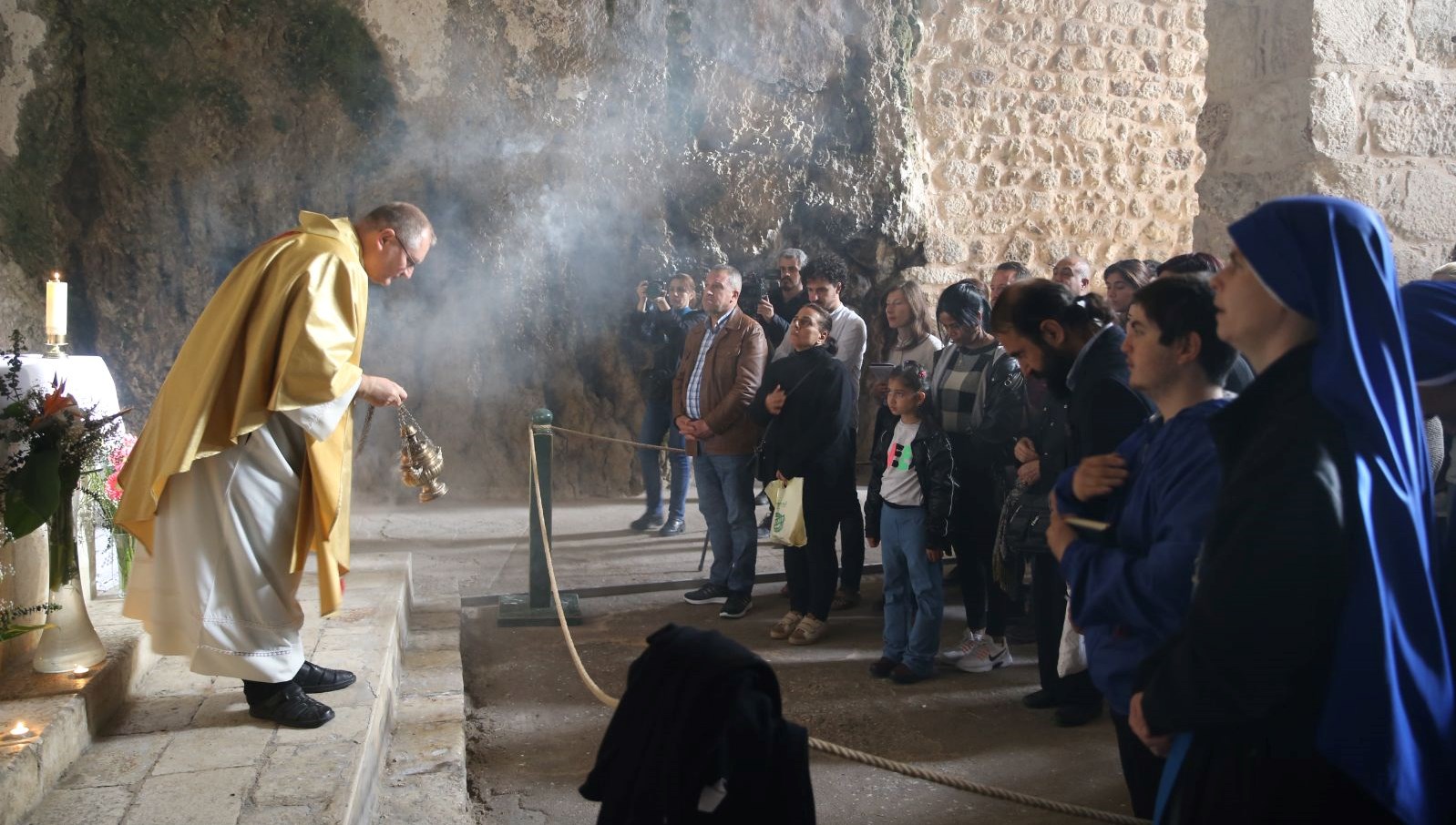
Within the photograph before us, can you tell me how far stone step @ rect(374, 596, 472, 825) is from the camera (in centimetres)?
328

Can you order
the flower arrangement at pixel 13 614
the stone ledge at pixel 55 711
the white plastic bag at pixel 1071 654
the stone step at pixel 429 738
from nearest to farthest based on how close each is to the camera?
1. the stone ledge at pixel 55 711
2. the flower arrangement at pixel 13 614
3. the stone step at pixel 429 738
4. the white plastic bag at pixel 1071 654

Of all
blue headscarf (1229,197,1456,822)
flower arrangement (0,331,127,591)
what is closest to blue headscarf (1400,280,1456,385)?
blue headscarf (1229,197,1456,822)

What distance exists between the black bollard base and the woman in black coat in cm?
107

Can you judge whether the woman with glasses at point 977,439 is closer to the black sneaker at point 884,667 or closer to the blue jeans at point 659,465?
the black sneaker at point 884,667

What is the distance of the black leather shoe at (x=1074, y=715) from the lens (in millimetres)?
4086

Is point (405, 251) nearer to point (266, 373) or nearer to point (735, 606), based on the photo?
point (266, 373)

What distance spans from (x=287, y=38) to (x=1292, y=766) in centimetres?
826

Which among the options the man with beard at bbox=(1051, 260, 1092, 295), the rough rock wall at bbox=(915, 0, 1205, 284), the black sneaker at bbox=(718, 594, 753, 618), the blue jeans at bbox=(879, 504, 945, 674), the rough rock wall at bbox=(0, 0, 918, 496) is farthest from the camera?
the rough rock wall at bbox=(915, 0, 1205, 284)

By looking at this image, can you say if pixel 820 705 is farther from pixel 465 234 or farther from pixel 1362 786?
pixel 465 234

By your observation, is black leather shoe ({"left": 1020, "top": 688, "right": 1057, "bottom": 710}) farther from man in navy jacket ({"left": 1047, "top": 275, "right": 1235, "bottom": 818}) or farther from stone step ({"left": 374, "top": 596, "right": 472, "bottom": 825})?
stone step ({"left": 374, "top": 596, "right": 472, "bottom": 825})

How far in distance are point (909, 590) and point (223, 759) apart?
2763 mm

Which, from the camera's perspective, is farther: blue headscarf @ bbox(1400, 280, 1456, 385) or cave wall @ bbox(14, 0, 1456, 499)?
cave wall @ bbox(14, 0, 1456, 499)

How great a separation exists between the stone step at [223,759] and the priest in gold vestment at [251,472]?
138 mm

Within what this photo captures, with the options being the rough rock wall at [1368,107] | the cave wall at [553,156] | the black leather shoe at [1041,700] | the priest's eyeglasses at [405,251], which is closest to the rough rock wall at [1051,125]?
the cave wall at [553,156]
